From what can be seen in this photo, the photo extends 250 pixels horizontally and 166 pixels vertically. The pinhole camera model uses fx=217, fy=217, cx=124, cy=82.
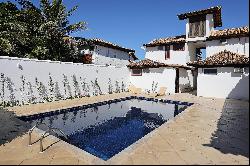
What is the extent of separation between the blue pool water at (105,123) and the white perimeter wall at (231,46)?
973 cm

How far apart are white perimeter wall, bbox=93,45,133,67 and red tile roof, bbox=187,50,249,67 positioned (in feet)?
47.0

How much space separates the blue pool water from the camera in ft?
30.7

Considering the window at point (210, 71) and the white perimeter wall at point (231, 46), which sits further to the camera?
the white perimeter wall at point (231, 46)

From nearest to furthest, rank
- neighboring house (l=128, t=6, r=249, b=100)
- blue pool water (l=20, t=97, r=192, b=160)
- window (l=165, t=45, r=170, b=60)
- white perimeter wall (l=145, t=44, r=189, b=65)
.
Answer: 1. blue pool water (l=20, t=97, r=192, b=160)
2. neighboring house (l=128, t=6, r=249, b=100)
3. white perimeter wall (l=145, t=44, r=189, b=65)
4. window (l=165, t=45, r=170, b=60)

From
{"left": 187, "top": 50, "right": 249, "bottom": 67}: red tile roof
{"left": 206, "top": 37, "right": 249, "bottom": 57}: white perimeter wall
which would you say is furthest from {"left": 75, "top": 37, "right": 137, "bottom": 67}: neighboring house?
{"left": 206, "top": 37, "right": 249, "bottom": 57}: white perimeter wall

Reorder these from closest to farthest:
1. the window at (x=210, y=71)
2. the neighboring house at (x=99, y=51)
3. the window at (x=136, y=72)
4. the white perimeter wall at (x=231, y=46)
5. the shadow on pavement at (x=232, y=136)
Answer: the shadow on pavement at (x=232, y=136), the window at (x=210, y=71), the white perimeter wall at (x=231, y=46), the window at (x=136, y=72), the neighboring house at (x=99, y=51)

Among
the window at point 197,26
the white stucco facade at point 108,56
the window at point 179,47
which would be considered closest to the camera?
the window at point 197,26

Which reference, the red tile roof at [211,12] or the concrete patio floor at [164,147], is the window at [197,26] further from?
the concrete patio floor at [164,147]

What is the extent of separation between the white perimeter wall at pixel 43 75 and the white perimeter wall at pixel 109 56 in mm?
6760

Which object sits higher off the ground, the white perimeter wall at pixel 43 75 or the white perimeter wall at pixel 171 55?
the white perimeter wall at pixel 171 55

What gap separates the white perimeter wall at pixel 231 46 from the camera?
22.8m

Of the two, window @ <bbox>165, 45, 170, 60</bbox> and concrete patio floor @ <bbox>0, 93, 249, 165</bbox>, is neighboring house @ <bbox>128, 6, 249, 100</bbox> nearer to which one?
window @ <bbox>165, 45, 170, 60</bbox>

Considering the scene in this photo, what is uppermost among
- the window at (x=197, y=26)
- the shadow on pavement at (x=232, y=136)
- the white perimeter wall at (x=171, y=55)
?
the window at (x=197, y=26)

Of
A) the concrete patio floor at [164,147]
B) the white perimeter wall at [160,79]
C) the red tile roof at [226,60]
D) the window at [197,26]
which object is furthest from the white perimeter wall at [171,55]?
the concrete patio floor at [164,147]
